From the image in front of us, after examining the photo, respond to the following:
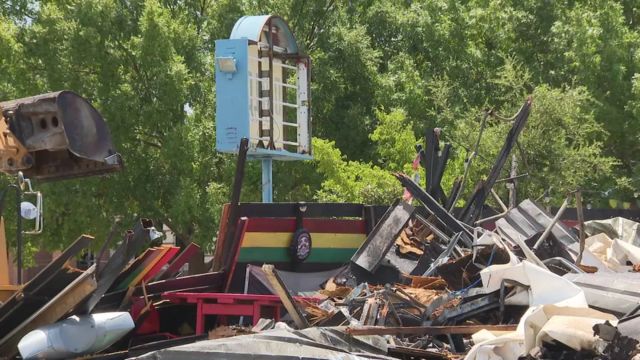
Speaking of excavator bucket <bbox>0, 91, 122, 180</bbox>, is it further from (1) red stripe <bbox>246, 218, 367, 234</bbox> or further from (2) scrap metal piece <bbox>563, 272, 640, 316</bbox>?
(2) scrap metal piece <bbox>563, 272, 640, 316</bbox>

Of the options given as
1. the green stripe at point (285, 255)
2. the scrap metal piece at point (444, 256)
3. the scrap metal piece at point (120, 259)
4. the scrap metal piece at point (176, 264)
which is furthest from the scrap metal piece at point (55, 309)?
the scrap metal piece at point (444, 256)

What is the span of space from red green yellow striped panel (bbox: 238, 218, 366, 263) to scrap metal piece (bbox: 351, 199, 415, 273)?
1.56 ft

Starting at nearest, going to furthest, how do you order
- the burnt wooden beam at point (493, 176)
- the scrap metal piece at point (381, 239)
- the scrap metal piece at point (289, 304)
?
the scrap metal piece at point (289, 304)
the scrap metal piece at point (381, 239)
the burnt wooden beam at point (493, 176)

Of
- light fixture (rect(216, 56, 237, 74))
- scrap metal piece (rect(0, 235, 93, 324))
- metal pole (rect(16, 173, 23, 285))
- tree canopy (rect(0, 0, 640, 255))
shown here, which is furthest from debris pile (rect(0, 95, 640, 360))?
tree canopy (rect(0, 0, 640, 255))

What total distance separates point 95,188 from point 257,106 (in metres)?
8.35

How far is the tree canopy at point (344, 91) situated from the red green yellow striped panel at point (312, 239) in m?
8.29

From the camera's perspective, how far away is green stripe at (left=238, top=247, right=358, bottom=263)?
9023 millimetres

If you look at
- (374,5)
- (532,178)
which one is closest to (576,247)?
(532,178)

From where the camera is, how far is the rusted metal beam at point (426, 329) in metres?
7.03

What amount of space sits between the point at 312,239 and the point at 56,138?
11.1ft

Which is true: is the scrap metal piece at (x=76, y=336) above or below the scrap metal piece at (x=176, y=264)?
below

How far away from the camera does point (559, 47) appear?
23219mm

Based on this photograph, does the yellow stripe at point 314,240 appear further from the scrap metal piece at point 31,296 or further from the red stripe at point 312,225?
the scrap metal piece at point 31,296

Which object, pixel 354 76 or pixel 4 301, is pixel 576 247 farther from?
pixel 354 76
